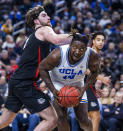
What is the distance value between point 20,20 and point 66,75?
9.35 m

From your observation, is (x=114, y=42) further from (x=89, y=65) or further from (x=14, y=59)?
(x=89, y=65)

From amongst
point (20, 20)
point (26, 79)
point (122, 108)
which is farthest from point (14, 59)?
point (26, 79)

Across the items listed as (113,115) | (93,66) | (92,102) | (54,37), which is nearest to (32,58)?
(54,37)

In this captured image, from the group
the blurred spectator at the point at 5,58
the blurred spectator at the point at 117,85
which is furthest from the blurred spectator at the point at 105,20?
the blurred spectator at the point at 5,58

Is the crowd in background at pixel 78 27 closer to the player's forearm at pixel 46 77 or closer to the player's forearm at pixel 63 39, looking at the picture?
the player's forearm at pixel 46 77

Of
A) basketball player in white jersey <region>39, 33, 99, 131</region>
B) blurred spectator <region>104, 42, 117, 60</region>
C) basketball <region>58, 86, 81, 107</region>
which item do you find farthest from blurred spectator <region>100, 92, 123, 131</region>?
blurred spectator <region>104, 42, 117, 60</region>

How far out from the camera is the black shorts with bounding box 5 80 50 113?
4.56 metres

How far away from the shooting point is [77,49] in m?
4.43

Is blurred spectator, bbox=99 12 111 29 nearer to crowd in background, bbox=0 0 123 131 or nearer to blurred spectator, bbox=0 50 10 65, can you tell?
crowd in background, bbox=0 0 123 131

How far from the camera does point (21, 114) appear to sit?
25.6 ft

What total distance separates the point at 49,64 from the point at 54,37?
1.26 ft

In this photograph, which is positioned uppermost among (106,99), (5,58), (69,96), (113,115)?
(69,96)

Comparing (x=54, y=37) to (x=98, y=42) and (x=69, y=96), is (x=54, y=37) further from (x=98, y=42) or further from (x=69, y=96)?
(x=98, y=42)

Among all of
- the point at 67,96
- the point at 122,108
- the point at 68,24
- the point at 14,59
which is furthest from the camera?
the point at 68,24
